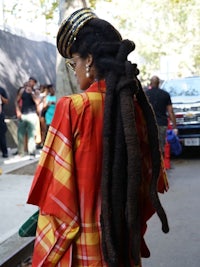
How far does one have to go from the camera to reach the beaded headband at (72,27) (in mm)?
1925

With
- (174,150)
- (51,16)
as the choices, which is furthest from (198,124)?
(51,16)

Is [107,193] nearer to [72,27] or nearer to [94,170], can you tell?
[94,170]

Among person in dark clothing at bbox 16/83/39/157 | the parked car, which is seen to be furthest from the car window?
person in dark clothing at bbox 16/83/39/157

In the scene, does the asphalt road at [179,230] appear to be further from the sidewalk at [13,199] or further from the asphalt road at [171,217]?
the sidewalk at [13,199]

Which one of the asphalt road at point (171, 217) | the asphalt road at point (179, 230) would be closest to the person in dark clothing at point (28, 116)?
the asphalt road at point (171, 217)

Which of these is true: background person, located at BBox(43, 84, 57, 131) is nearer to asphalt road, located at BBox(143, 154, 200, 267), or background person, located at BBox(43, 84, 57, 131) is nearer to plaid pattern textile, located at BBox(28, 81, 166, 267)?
asphalt road, located at BBox(143, 154, 200, 267)

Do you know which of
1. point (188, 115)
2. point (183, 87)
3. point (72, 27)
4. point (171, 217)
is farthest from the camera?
point (183, 87)

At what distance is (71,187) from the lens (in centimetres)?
181

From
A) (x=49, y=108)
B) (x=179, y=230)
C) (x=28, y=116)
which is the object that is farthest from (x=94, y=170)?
(x=49, y=108)

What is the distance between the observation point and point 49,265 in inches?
72.9

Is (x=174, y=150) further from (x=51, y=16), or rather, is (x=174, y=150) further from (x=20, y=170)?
(x=51, y=16)

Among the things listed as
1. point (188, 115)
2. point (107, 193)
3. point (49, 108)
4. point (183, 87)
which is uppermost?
point (107, 193)

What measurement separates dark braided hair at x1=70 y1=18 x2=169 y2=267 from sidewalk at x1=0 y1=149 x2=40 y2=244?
3320mm

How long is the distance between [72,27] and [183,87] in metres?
11.0
